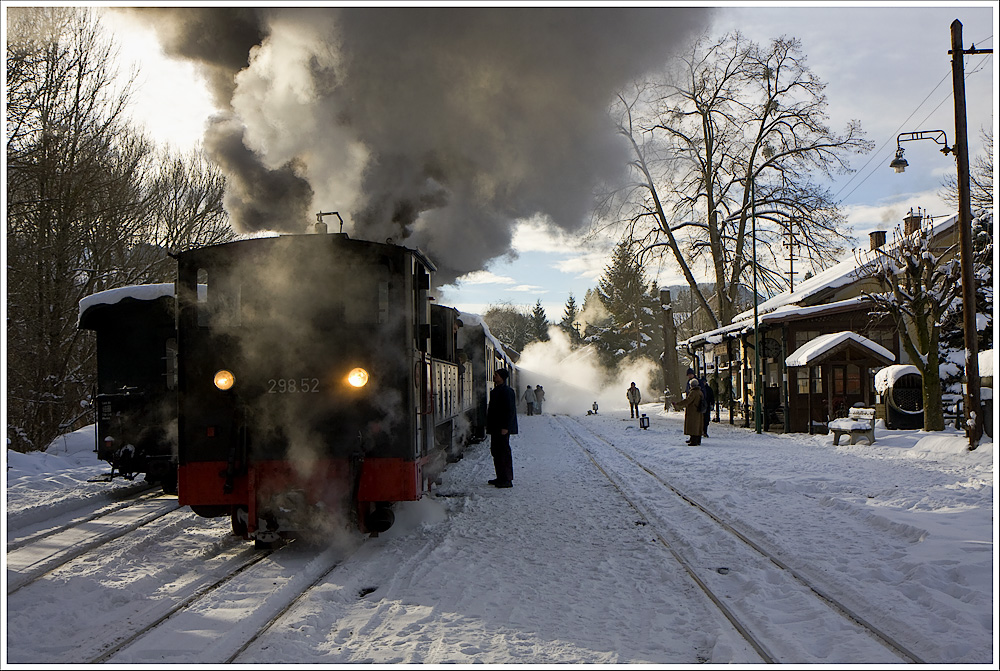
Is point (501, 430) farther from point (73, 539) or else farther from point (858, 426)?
point (858, 426)

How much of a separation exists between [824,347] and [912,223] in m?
3.62

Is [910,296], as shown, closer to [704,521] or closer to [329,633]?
[704,521]

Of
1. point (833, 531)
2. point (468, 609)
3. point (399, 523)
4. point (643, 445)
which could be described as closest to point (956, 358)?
point (643, 445)

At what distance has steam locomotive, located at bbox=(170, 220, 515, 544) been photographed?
634 centimetres

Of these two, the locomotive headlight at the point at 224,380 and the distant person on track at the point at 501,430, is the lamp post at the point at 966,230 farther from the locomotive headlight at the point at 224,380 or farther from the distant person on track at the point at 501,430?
the locomotive headlight at the point at 224,380

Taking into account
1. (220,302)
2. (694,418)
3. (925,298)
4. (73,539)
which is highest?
(925,298)

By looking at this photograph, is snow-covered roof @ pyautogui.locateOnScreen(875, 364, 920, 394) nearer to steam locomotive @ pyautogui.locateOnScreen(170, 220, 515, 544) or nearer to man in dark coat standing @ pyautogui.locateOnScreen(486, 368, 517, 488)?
man in dark coat standing @ pyautogui.locateOnScreen(486, 368, 517, 488)

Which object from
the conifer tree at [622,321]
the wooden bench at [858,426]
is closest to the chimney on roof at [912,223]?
the wooden bench at [858,426]

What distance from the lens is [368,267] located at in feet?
22.0

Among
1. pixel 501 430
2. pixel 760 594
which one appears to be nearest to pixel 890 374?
pixel 501 430

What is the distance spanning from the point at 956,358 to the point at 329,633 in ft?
73.7

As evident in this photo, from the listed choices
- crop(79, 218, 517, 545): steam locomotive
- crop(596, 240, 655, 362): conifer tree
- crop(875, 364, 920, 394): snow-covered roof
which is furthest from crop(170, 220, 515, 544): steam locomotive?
crop(596, 240, 655, 362): conifer tree

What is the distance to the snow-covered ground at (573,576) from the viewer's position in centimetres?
409

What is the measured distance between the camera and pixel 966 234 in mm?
12727
